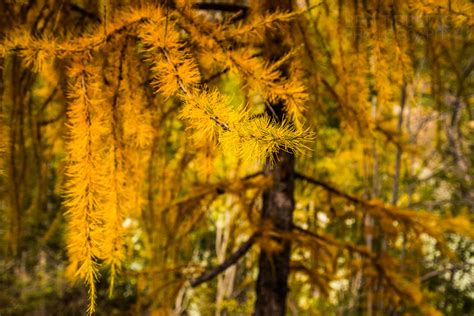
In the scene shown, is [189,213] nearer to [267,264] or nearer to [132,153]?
[267,264]

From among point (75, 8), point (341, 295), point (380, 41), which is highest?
point (75, 8)

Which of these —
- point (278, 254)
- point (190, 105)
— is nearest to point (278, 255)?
point (278, 254)

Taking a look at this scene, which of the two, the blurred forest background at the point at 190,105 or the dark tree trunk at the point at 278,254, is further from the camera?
the dark tree trunk at the point at 278,254

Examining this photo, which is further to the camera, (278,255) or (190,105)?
(278,255)

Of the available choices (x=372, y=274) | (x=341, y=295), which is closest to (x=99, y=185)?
(x=372, y=274)

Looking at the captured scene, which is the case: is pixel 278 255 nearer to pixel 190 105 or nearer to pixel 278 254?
pixel 278 254

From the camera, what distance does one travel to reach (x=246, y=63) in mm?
1116

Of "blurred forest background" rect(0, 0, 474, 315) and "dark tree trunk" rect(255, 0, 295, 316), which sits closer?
"blurred forest background" rect(0, 0, 474, 315)

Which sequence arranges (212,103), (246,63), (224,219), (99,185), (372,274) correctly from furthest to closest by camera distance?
(224,219)
(372,274)
(246,63)
(99,185)
(212,103)

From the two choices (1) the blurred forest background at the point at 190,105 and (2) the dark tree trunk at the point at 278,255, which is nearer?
(1) the blurred forest background at the point at 190,105

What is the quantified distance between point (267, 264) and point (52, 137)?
4.11 ft

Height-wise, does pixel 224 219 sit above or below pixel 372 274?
above

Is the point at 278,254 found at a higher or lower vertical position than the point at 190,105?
lower

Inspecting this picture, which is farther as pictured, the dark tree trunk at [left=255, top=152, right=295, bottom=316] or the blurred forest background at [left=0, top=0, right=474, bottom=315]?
the dark tree trunk at [left=255, top=152, right=295, bottom=316]
